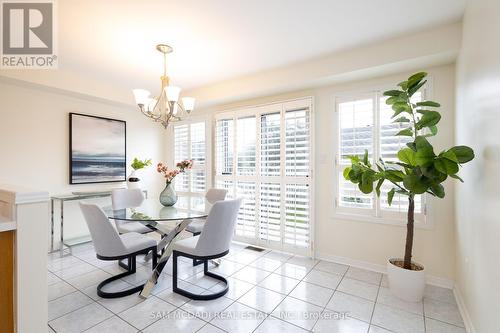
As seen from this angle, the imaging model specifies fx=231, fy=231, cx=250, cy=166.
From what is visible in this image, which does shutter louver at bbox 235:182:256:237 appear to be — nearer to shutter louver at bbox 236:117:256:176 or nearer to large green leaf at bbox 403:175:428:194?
shutter louver at bbox 236:117:256:176

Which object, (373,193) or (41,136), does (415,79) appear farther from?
(41,136)

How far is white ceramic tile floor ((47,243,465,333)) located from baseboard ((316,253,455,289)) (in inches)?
3.2

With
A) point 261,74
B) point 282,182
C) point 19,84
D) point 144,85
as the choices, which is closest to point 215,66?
point 261,74

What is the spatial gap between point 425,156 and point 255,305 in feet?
6.47

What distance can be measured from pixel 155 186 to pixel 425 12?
481cm

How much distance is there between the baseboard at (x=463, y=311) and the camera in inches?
70.7

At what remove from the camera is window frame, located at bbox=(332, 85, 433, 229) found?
2.58 m

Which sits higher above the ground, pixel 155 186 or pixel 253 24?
pixel 253 24

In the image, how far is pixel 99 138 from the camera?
3.86m

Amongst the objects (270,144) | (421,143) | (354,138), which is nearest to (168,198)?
(270,144)

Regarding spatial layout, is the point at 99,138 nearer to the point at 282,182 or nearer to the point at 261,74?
the point at 261,74

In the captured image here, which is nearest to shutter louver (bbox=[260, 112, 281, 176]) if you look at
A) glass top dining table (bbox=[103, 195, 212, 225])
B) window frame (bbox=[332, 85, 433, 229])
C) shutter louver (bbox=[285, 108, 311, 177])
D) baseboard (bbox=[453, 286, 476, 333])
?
shutter louver (bbox=[285, 108, 311, 177])

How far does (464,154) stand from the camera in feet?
5.69

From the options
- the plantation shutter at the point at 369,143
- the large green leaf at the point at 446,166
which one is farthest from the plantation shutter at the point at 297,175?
the large green leaf at the point at 446,166
